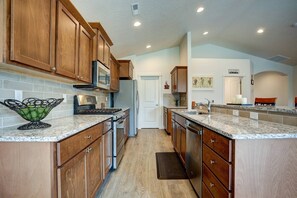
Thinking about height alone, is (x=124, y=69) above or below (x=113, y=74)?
above

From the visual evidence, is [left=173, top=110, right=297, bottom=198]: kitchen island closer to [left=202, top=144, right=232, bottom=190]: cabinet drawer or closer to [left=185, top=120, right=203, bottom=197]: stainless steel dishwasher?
[left=202, top=144, right=232, bottom=190]: cabinet drawer

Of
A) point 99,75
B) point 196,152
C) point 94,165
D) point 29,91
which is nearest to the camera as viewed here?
point 29,91

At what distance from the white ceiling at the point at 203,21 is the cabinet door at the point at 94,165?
1975 mm

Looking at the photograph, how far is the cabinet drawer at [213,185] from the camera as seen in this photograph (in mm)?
1261

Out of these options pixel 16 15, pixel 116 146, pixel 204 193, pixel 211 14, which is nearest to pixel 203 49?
pixel 211 14

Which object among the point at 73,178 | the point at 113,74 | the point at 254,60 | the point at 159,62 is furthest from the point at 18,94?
the point at 254,60

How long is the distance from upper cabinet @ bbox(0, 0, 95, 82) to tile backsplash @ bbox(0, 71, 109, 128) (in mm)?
308

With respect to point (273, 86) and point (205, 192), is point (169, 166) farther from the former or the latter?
point (273, 86)

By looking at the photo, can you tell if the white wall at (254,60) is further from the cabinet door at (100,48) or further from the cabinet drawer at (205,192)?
the cabinet drawer at (205,192)

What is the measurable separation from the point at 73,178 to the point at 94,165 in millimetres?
478

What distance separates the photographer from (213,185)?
1.46 m

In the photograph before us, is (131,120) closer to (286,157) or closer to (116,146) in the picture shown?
(116,146)

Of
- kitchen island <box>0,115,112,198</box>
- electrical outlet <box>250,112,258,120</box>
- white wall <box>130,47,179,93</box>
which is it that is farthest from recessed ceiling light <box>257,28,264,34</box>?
kitchen island <box>0,115,112,198</box>

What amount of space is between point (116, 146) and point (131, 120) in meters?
2.33
